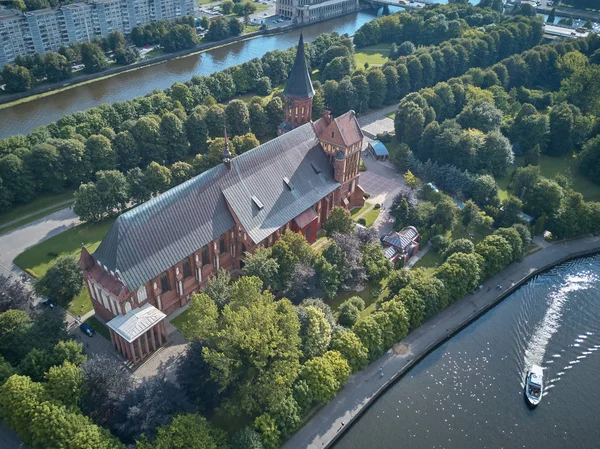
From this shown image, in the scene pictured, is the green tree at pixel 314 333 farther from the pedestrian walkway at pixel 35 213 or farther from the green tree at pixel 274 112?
the green tree at pixel 274 112

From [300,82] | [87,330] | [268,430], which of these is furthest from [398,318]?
[300,82]

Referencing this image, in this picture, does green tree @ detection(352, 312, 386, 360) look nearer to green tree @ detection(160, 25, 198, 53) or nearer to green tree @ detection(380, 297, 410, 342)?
green tree @ detection(380, 297, 410, 342)

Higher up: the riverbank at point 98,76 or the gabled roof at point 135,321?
the riverbank at point 98,76

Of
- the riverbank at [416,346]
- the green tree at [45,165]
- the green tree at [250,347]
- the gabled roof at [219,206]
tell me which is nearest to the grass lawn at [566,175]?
the riverbank at [416,346]

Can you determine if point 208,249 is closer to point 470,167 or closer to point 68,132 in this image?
point 68,132

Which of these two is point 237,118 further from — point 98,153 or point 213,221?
point 213,221

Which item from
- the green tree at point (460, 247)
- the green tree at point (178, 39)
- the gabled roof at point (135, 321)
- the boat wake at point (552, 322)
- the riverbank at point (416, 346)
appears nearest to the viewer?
the riverbank at point (416, 346)
